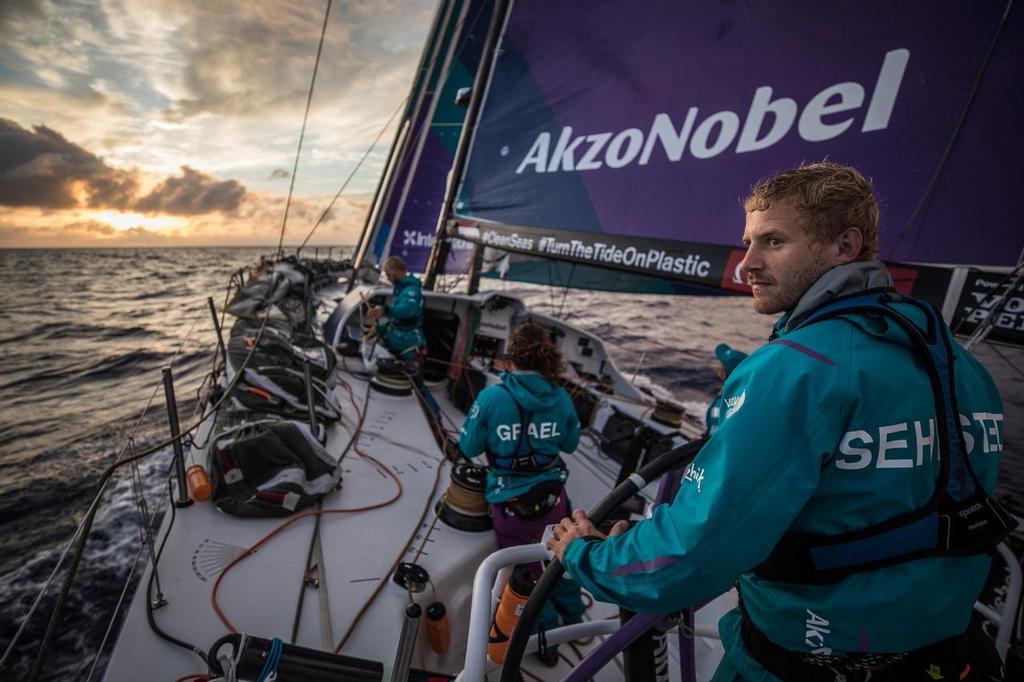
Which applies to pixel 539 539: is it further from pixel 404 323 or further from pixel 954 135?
pixel 404 323

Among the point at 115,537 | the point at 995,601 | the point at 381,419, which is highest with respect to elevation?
the point at 381,419

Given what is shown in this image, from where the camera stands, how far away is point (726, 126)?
3.33m

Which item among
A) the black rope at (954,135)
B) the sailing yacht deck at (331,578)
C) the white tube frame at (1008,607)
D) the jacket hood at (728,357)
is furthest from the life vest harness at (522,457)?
the black rope at (954,135)

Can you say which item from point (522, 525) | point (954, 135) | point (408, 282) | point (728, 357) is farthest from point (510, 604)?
point (408, 282)

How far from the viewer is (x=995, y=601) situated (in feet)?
12.5

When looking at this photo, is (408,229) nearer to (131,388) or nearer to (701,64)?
(131,388)

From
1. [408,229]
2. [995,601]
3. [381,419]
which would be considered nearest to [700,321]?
[408,229]

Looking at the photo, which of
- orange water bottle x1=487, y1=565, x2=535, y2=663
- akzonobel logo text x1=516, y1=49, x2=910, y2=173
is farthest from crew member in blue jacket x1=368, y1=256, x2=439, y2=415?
orange water bottle x1=487, y1=565, x2=535, y2=663

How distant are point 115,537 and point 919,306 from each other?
6156 millimetres

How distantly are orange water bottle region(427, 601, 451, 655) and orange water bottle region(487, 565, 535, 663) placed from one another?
276mm

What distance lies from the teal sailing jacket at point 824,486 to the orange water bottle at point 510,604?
1137mm

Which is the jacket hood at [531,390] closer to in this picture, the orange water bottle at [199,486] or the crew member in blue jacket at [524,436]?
the crew member in blue jacket at [524,436]

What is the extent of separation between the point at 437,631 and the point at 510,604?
18.2 inches

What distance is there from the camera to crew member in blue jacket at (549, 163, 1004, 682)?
74cm
